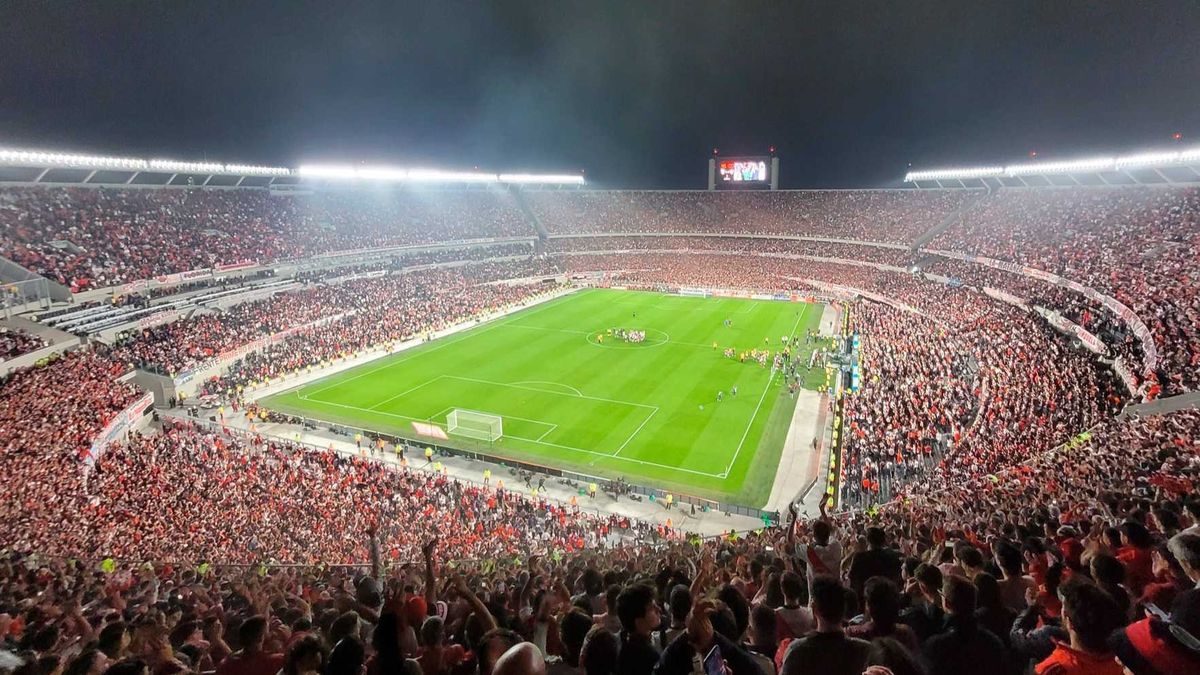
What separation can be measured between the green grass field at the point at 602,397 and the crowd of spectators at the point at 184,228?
1645 cm

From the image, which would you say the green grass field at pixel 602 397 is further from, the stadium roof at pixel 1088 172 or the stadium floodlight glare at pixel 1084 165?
the stadium roof at pixel 1088 172

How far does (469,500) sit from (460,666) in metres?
19.5

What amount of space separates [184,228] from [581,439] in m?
39.6

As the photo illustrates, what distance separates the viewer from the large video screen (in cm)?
9081

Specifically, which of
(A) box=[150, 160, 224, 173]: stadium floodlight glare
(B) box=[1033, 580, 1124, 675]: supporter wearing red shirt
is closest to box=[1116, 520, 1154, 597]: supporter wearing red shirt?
(B) box=[1033, 580, 1124, 675]: supporter wearing red shirt

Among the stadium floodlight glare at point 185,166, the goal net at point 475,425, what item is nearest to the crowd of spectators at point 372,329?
the goal net at point 475,425

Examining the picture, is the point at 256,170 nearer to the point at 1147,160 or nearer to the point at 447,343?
the point at 447,343

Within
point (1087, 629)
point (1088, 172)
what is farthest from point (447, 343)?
point (1088, 172)

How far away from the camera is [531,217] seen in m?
92.6

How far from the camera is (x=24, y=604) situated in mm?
8188

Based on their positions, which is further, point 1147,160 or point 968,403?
point 1147,160

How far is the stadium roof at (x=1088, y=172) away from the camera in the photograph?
44.9 meters

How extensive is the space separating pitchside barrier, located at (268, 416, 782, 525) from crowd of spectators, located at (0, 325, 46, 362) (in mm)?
10851

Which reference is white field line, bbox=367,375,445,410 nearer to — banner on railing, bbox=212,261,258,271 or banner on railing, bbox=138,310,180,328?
banner on railing, bbox=138,310,180,328
